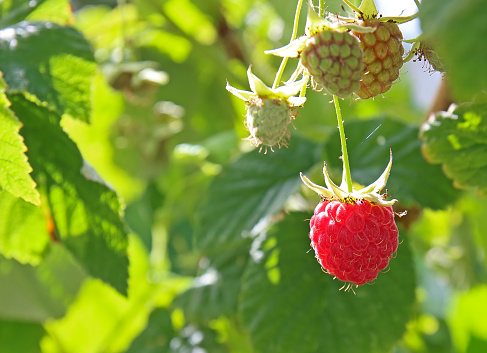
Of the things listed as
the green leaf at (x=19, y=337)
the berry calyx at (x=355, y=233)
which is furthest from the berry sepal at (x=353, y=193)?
the green leaf at (x=19, y=337)

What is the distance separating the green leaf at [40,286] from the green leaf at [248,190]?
1.12 ft

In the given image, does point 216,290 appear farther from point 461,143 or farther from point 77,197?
point 461,143

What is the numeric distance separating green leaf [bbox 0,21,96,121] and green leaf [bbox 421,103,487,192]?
0.38m

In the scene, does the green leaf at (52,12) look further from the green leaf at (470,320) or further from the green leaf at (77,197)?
the green leaf at (470,320)

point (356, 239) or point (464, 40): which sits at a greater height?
point (464, 40)

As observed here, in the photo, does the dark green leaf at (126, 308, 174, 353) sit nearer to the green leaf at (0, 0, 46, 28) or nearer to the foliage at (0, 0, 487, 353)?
the foliage at (0, 0, 487, 353)

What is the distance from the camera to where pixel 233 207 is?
0.85m

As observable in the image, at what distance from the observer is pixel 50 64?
2.08 ft

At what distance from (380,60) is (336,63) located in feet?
0.22

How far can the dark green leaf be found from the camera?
1.01 metres

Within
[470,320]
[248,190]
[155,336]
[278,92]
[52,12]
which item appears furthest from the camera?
[470,320]

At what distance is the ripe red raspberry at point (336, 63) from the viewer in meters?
0.42

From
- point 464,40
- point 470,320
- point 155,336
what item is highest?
point 464,40

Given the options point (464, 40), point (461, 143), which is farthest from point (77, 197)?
point (464, 40)
